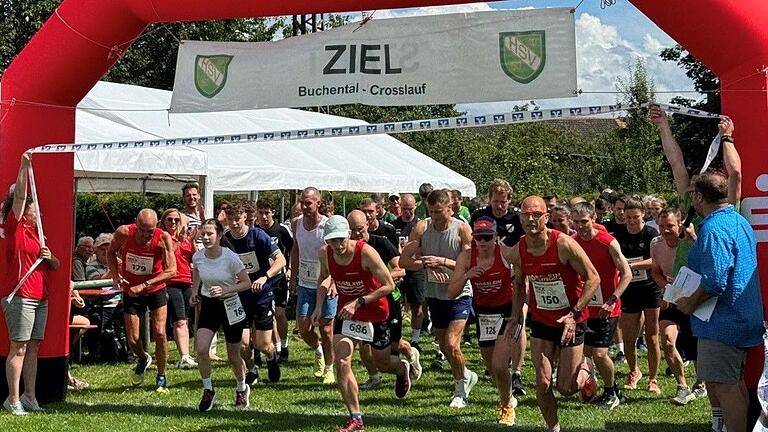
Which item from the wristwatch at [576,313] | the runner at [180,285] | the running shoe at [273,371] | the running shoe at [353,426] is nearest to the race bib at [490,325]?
the wristwatch at [576,313]

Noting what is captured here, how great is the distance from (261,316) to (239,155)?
Result: 7.10m

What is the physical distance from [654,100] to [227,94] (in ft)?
12.0

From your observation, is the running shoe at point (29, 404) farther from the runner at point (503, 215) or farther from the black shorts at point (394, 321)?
the runner at point (503, 215)

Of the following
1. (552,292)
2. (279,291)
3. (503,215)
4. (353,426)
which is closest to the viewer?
(552,292)

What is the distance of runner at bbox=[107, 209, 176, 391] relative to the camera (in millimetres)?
10312

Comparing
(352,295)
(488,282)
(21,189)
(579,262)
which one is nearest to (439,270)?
(488,282)

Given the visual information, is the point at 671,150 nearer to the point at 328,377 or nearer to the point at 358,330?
the point at 358,330

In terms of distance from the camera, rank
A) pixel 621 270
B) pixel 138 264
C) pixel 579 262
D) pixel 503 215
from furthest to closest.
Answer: pixel 138 264, pixel 503 215, pixel 621 270, pixel 579 262

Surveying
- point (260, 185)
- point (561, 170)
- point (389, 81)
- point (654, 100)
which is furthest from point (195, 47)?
point (561, 170)

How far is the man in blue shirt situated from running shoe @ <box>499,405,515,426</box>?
2.00 metres

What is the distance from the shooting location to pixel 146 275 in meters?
10.5

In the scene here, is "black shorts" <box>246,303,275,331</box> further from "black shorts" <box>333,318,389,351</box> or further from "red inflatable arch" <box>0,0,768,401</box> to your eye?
"red inflatable arch" <box>0,0,768,401</box>

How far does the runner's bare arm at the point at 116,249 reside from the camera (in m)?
10.6

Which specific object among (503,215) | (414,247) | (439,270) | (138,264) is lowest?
(439,270)
